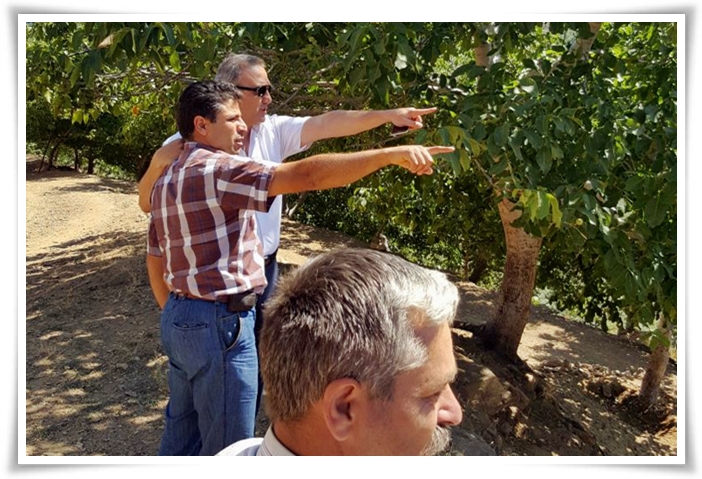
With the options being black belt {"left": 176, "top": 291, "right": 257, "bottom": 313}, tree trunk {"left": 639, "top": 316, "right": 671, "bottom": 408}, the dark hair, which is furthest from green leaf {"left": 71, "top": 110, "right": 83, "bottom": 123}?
tree trunk {"left": 639, "top": 316, "right": 671, "bottom": 408}

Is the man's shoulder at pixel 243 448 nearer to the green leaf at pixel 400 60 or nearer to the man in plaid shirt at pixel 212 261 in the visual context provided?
the man in plaid shirt at pixel 212 261

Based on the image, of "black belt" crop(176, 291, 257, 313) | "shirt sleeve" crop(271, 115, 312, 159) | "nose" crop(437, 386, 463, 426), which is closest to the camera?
"nose" crop(437, 386, 463, 426)

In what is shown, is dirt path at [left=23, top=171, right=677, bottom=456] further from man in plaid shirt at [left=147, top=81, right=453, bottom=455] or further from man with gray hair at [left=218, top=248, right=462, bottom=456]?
man with gray hair at [left=218, top=248, right=462, bottom=456]

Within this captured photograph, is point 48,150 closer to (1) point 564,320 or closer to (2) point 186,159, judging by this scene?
(1) point 564,320

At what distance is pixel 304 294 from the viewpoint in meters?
1.31

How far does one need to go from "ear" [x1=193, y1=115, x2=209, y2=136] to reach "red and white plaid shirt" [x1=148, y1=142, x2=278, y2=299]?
0.06m

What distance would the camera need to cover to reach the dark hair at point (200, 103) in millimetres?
2445

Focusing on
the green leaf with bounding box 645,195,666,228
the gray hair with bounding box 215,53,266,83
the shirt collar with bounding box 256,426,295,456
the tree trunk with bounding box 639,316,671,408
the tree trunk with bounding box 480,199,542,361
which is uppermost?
the gray hair with bounding box 215,53,266,83

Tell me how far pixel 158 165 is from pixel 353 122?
2.74ft

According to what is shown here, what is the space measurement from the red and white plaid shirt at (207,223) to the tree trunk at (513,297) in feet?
12.0

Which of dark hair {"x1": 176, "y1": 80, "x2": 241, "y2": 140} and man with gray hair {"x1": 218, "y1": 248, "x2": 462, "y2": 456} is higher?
dark hair {"x1": 176, "y1": 80, "x2": 241, "y2": 140}

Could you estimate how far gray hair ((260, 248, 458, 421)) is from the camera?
4.09ft

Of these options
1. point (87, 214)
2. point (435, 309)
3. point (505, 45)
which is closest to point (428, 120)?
point (505, 45)

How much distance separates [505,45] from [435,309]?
310 cm
